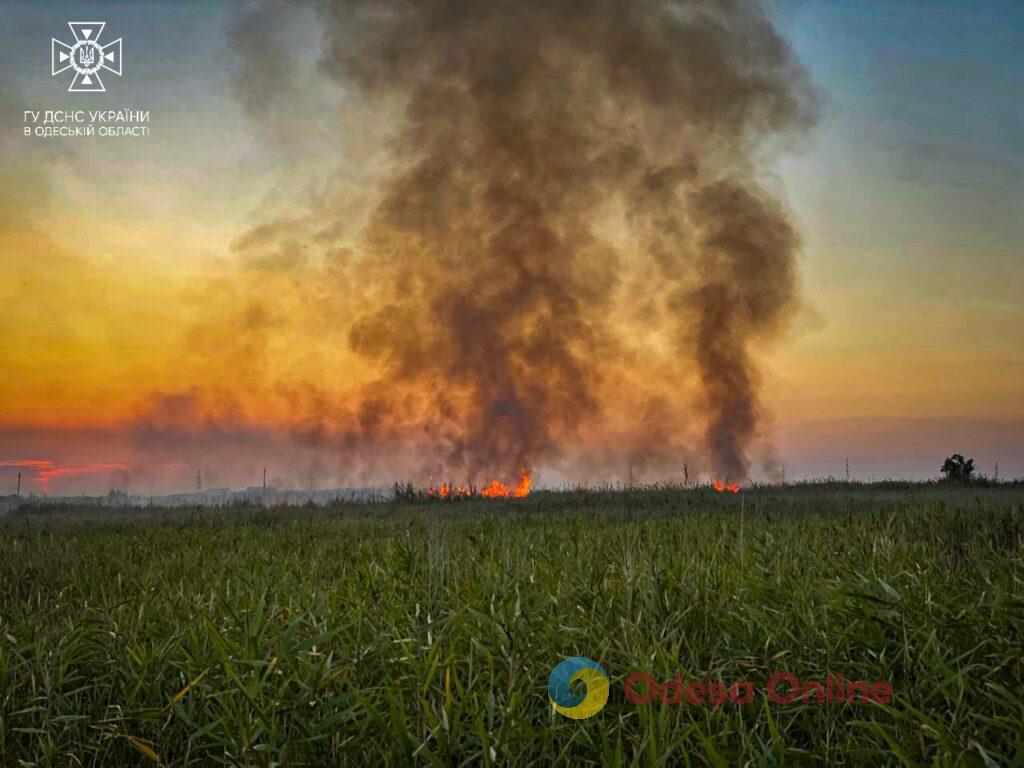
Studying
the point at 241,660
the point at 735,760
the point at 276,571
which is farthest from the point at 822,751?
the point at 276,571

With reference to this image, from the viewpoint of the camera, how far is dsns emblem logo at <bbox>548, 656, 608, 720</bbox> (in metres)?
3.47

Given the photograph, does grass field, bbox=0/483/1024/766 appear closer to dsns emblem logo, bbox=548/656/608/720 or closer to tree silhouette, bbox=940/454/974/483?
dsns emblem logo, bbox=548/656/608/720

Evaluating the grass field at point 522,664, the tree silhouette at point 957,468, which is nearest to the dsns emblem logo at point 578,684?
the grass field at point 522,664

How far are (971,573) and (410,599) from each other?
4672mm

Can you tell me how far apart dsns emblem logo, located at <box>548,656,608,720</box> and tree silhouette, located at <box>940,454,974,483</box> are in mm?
30828

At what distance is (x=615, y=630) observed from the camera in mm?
4328

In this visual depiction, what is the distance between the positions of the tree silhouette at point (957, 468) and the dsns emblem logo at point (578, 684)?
3083cm

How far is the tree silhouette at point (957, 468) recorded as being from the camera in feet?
96.4

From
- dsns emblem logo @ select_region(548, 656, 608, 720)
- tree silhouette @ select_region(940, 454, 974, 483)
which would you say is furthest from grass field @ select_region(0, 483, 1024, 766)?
tree silhouette @ select_region(940, 454, 974, 483)

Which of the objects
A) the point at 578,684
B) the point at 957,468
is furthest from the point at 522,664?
the point at 957,468

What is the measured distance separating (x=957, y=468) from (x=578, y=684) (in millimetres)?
32490

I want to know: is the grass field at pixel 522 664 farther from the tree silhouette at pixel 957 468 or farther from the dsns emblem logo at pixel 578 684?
the tree silhouette at pixel 957 468

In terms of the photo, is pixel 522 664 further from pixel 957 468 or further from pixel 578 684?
pixel 957 468

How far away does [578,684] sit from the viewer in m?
3.73
